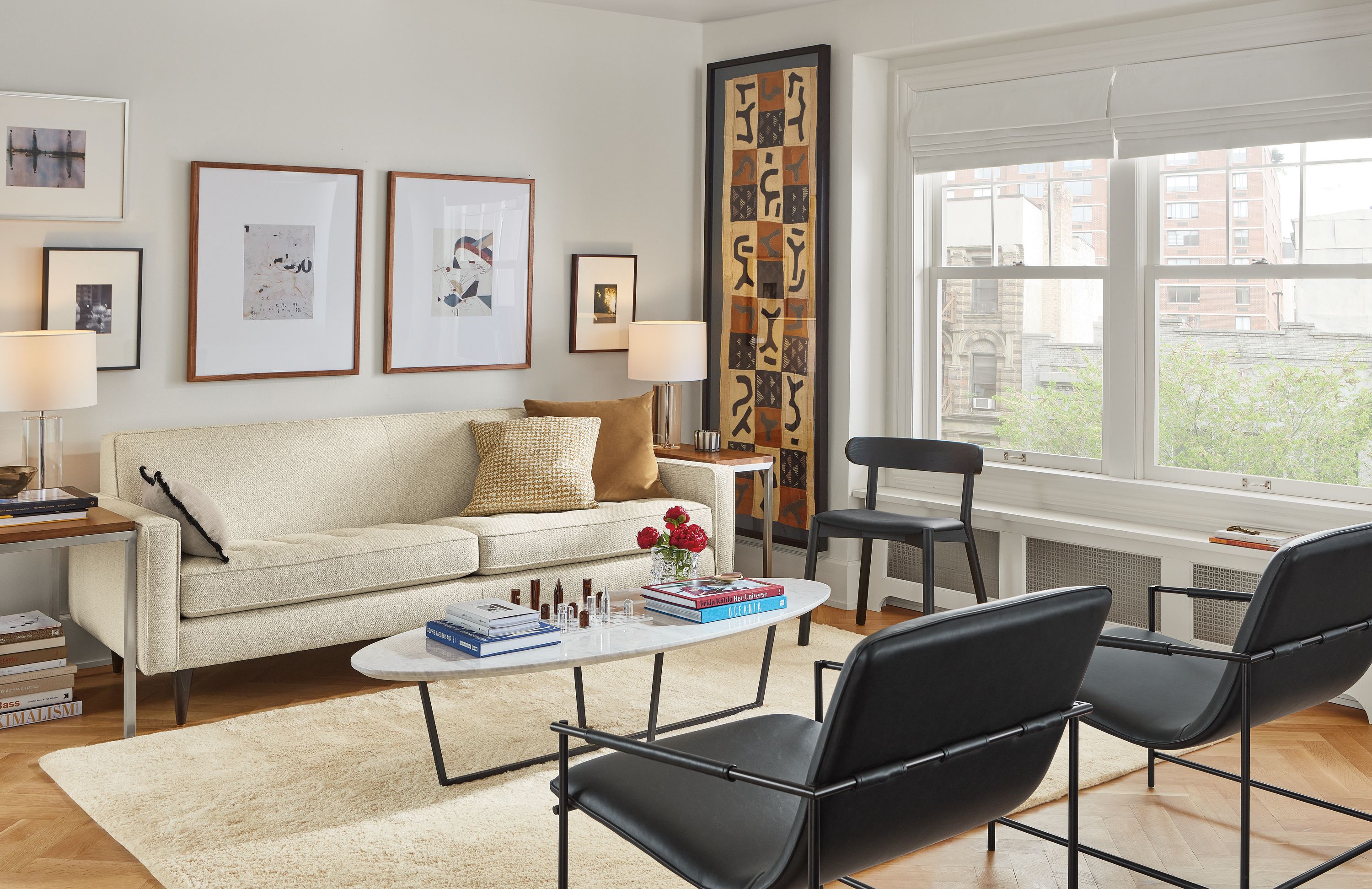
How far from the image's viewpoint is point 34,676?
13.4 feet

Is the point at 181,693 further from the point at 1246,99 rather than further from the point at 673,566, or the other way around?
the point at 1246,99

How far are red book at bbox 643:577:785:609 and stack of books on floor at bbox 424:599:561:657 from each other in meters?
0.40

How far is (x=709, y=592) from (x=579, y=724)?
65cm

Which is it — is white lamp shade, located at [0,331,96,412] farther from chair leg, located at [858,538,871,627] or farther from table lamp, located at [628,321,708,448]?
chair leg, located at [858,538,871,627]

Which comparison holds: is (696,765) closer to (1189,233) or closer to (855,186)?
(1189,233)

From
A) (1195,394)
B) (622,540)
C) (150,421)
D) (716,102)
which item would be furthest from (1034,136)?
(150,421)

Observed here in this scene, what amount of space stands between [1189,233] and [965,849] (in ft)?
9.36

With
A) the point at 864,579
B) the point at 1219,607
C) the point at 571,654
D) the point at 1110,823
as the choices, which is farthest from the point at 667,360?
the point at 1110,823

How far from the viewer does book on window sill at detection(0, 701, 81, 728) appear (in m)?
4.03

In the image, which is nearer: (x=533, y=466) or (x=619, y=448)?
(x=533, y=466)

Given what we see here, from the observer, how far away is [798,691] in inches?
173

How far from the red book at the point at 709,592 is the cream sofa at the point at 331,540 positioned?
1.10m

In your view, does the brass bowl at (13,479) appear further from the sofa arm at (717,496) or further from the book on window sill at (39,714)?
the sofa arm at (717,496)

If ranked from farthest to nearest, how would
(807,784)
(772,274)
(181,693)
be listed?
(772,274)
(181,693)
(807,784)
